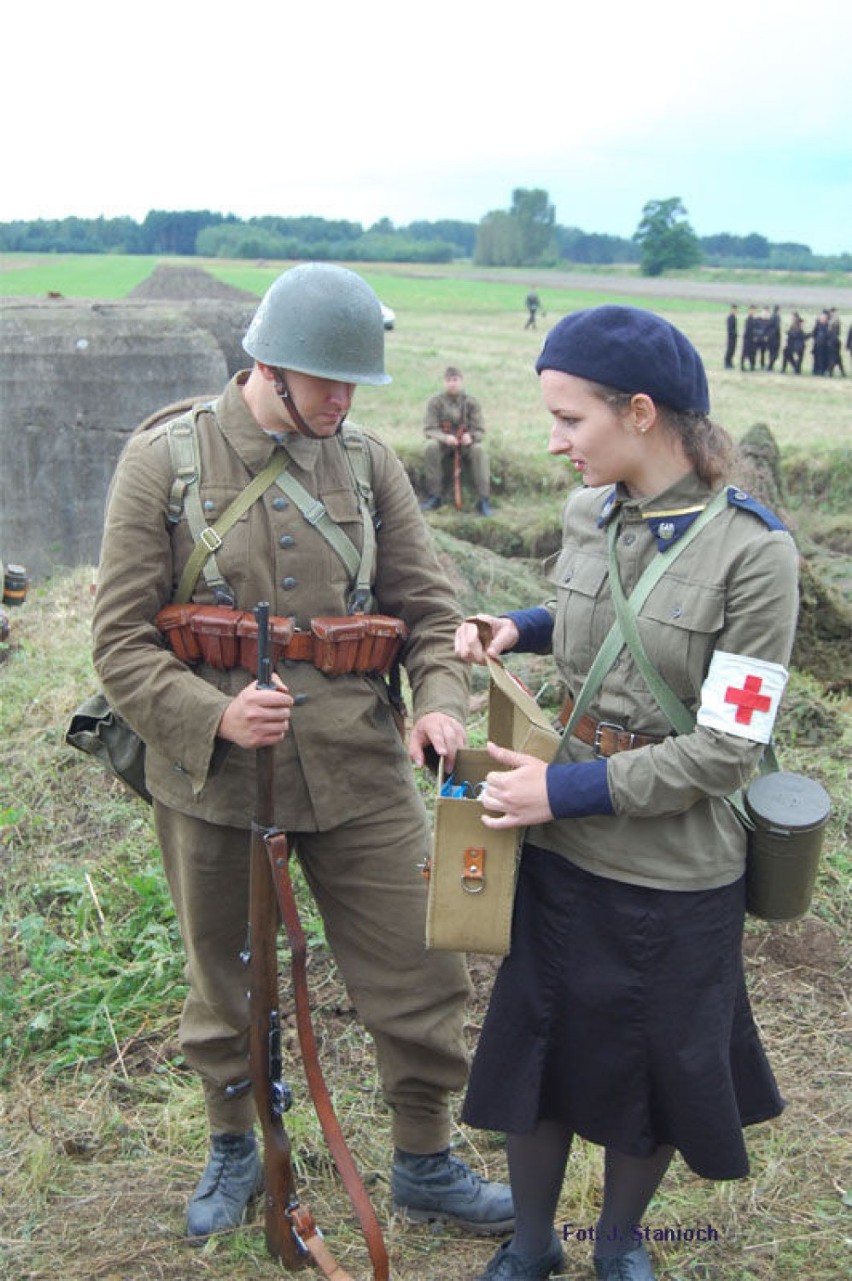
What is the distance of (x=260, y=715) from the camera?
9.66ft

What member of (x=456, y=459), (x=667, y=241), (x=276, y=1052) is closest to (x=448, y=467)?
(x=456, y=459)

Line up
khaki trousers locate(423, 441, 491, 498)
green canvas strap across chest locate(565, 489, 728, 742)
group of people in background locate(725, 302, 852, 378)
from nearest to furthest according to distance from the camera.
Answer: green canvas strap across chest locate(565, 489, 728, 742)
khaki trousers locate(423, 441, 491, 498)
group of people in background locate(725, 302, 852, 378)

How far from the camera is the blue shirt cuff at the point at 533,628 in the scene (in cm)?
305

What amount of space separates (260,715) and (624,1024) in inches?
39.8

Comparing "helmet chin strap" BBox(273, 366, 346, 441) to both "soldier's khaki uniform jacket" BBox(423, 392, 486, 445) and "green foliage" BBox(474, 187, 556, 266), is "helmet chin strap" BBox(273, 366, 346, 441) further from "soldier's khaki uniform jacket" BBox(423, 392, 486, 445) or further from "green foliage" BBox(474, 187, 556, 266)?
"green foliage" BBox(474, 187, 556, 266)

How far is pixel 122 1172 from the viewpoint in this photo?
145 inches

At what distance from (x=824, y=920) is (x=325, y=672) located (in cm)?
250

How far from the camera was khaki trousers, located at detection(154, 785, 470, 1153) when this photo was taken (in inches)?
131

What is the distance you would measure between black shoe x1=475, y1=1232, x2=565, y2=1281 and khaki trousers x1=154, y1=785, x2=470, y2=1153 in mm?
398

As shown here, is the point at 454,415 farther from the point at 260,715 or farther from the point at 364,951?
the point at 260,715

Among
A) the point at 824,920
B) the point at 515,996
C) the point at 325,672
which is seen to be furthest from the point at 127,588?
the point at 824,920

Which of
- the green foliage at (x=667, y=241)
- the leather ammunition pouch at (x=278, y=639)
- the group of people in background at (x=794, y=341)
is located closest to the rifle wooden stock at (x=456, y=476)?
the leather ammunition pouch at (x=278, y=639)

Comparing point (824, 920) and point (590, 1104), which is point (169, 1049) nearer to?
point (590, 1104)

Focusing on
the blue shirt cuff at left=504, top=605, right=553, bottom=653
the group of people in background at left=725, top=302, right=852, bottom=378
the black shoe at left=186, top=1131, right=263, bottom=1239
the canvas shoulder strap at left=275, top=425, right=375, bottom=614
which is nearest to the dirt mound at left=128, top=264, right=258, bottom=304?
the group of people in background at left=725, top=302, right=852, bottom=378
